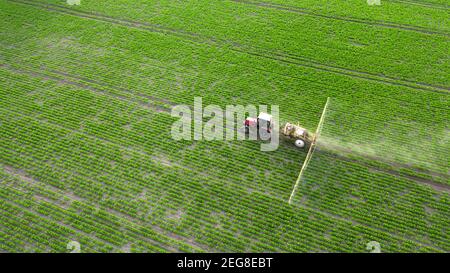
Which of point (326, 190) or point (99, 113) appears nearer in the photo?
point (326, 190)

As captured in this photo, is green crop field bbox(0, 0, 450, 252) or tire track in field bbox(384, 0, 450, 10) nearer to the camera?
green crop field bbox(0, 0, 450, 252)

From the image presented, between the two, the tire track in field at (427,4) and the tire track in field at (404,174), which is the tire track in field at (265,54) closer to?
the tire track in field at (404,174)

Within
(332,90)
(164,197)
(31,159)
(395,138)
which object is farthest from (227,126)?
(31,159)

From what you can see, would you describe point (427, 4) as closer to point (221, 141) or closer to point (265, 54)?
point (265, 54)

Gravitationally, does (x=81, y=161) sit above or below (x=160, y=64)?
below

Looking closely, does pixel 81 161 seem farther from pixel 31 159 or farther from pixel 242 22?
pixel 242 22

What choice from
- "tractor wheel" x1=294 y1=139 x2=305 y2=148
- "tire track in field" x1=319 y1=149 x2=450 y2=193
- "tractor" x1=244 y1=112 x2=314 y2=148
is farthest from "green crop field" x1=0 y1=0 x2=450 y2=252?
"tractor" x1=244 y1=112 x2=314 y2=148

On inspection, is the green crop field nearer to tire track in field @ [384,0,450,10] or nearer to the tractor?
tire track in field @ [384,0,450,10]

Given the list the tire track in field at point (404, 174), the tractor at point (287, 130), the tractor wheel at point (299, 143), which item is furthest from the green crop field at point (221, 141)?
the tractor at point (287, 130)
